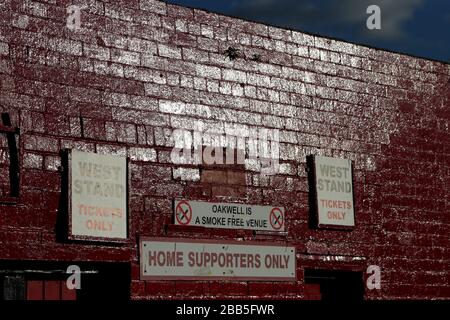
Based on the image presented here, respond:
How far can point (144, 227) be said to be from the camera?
42.5ft

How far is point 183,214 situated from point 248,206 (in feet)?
3.94

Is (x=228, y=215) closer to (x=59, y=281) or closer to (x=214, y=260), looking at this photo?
(x=214, y=260)

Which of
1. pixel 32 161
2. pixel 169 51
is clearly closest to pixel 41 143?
pixel 32 161

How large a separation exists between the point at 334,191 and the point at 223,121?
241 centimetres

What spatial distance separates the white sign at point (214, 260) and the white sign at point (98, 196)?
589 millimetres

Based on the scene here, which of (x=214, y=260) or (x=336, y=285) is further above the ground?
(x=214, y=260)

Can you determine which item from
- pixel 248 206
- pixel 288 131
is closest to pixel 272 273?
pixel 248 206

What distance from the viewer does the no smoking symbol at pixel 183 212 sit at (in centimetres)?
1331

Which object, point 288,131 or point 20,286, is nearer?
point 20,286

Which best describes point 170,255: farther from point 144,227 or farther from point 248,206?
point 248,206

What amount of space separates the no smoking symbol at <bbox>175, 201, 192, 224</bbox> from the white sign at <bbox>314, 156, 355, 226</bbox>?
249cm

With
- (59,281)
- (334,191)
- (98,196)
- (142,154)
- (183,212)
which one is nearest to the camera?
(98,196)

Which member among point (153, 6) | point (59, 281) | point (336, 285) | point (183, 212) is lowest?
point (336, 285)

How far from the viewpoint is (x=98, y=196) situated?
490 inches
